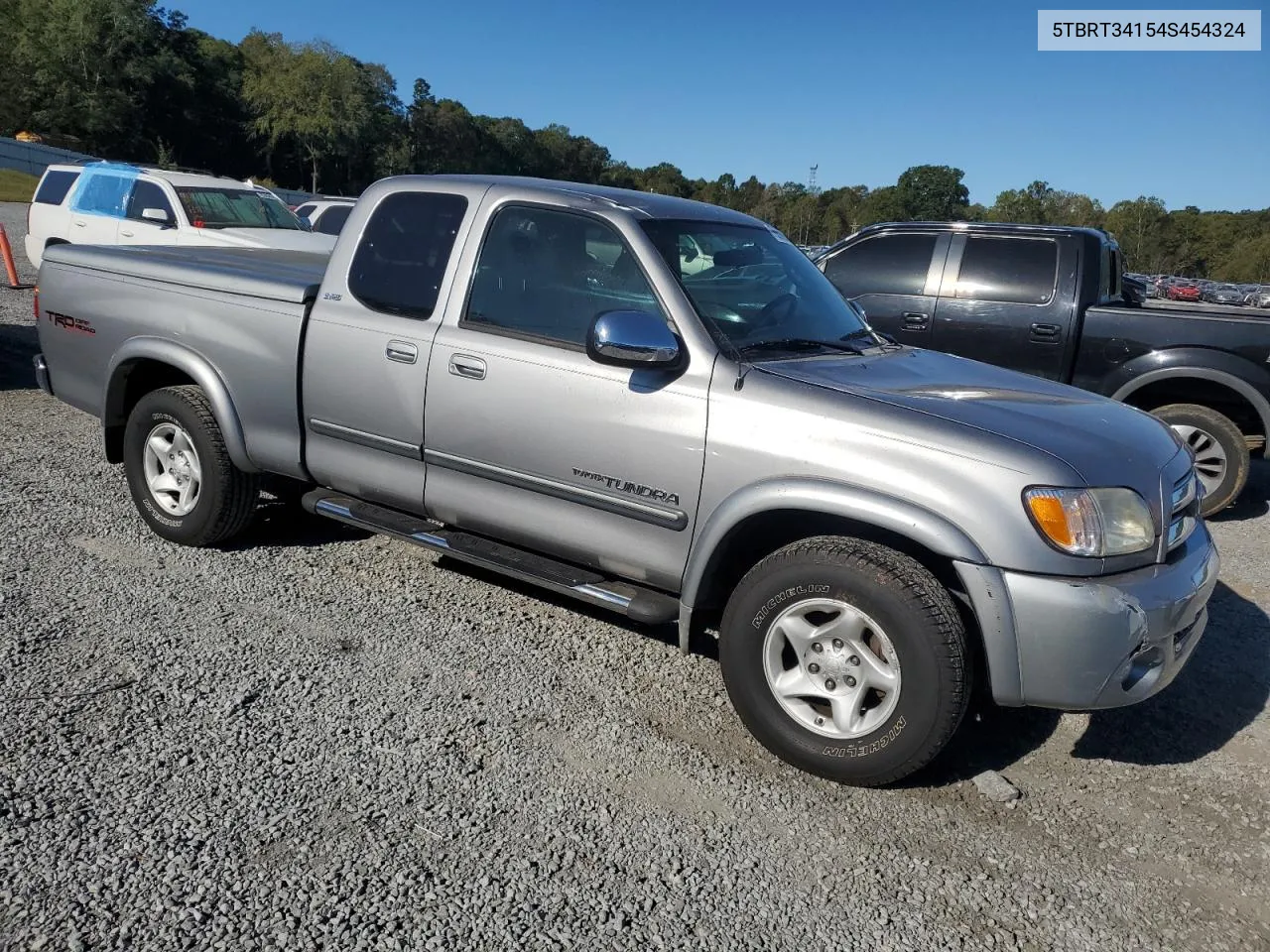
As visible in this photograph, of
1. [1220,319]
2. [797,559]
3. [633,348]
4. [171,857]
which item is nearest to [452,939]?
[171,857]

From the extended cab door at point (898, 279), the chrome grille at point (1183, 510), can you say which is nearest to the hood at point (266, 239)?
the extended cab door at point (898, 279)

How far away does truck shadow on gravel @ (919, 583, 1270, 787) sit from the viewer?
354 centimetres

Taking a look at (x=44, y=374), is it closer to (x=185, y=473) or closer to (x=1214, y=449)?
(x=185, y=473)

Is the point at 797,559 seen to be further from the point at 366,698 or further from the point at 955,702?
the point at 366,698

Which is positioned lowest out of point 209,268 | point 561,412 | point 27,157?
point 561,412

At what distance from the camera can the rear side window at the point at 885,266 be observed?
306 inches

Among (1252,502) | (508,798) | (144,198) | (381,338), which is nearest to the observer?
(508,798)

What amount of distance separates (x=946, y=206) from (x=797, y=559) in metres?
85.1

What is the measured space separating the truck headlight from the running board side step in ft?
4.26

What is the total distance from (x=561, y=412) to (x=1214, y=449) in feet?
17.9

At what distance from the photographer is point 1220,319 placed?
6.84 metres

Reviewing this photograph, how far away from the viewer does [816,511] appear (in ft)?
10.5

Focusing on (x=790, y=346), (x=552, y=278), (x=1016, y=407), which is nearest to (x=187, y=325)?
(x=552, y=278)

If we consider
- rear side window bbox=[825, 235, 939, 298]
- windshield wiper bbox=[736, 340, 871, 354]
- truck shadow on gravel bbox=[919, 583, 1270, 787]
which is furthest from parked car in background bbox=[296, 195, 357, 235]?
truck shadow on gravel bbox=[919, 583, 1270, 787]
